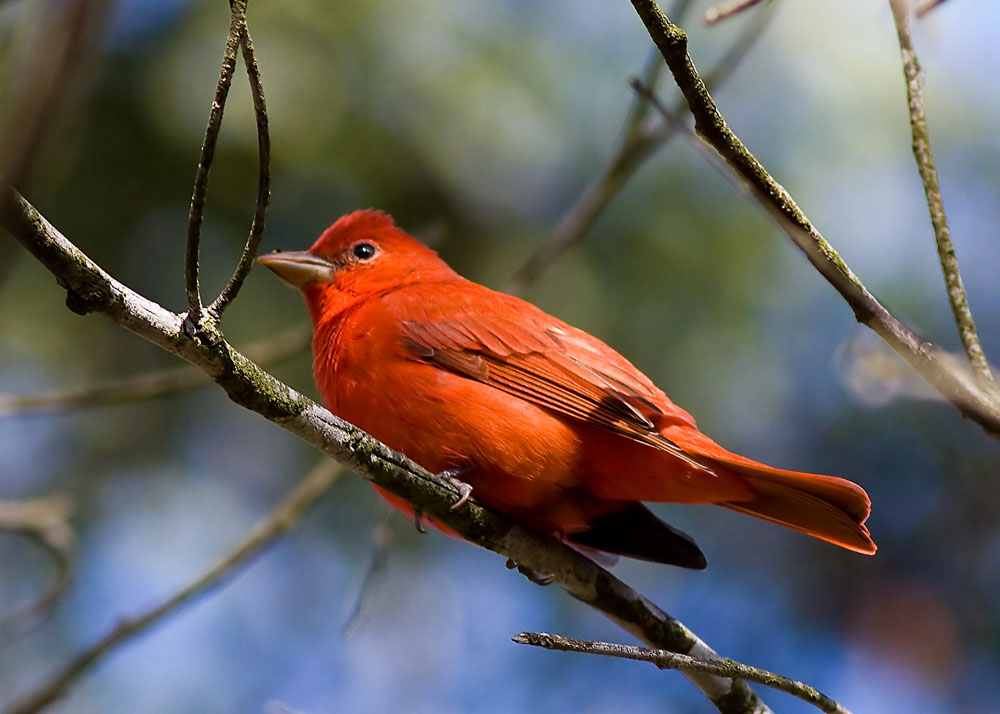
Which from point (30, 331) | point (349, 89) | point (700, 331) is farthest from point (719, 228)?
point (30, 331)

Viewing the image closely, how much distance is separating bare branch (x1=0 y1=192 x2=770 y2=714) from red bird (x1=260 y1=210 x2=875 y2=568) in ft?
0.89

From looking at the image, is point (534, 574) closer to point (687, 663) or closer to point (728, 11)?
point (687, 663)

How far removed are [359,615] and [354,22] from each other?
3560 mm

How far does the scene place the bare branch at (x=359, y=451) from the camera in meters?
2.16

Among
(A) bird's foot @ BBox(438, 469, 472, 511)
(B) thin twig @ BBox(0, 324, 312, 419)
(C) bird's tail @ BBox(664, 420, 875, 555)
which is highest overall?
(C) bird's tail @ BBox(664, 420, 875, 555)

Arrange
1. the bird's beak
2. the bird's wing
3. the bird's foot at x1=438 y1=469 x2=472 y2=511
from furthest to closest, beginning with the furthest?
the bird's beak
the bird's wing
the bird's foot at x1=438 y1=469 x2=472 y2=511

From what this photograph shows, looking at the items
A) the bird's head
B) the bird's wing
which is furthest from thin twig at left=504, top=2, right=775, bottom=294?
the bird's wing

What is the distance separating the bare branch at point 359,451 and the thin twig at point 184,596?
0.16 metres

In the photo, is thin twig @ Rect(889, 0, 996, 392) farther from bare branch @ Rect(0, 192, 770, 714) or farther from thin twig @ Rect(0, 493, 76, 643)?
thin twig @ Rect(0, 493, 76, 643)

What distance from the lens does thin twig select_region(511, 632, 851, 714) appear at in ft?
7.60

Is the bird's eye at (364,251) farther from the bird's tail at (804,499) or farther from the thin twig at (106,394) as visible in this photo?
the bird's tail at (804,499)

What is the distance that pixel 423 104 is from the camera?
20.5ft

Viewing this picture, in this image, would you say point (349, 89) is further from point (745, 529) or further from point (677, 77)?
point (677, 77)

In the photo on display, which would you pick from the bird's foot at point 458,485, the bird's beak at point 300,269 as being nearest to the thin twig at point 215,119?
the bird's foot at point 458,485
